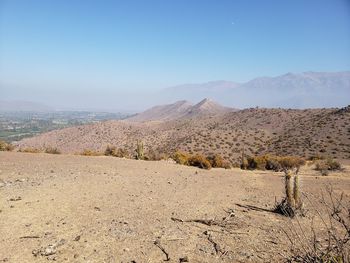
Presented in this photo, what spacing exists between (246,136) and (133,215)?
4485cm

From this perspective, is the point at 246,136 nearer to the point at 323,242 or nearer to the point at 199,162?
the point at 199,162

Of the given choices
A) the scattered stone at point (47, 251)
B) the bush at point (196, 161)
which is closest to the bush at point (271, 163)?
the bush at point (196, 161)

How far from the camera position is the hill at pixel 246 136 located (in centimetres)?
4275

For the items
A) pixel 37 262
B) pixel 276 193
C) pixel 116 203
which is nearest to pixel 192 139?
pixel 276 193

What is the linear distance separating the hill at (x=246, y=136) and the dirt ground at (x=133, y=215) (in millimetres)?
22576

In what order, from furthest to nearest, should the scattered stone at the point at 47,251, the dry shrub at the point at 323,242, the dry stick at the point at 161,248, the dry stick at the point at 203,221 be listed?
1. the dry stick at the point at 203,221
2. the dry stick at the point at 161,248
3. the scattered stone at the point at 47,251
4. the dry shrub at the point at 323,242

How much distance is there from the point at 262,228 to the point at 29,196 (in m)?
7.41

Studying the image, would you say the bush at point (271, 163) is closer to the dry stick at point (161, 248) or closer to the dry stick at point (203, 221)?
the dry stick at point (203, 221)

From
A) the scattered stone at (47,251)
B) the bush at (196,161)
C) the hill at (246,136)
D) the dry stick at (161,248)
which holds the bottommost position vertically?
the hill at (246,136)

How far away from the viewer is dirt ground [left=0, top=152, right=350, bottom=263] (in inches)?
305

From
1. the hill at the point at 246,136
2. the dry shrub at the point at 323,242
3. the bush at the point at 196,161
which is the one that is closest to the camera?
the dry shrub at the point at 323,242

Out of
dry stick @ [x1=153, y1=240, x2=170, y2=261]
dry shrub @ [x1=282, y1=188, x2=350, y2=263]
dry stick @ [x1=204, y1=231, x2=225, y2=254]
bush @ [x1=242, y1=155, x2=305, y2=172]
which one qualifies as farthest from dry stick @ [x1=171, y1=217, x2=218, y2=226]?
bush @ [x1=242, y1=155, x2=305, y2=172]

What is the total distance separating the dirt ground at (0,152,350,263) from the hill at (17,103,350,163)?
22576mm

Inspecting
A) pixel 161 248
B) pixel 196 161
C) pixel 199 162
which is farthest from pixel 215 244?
pixel 196 161
